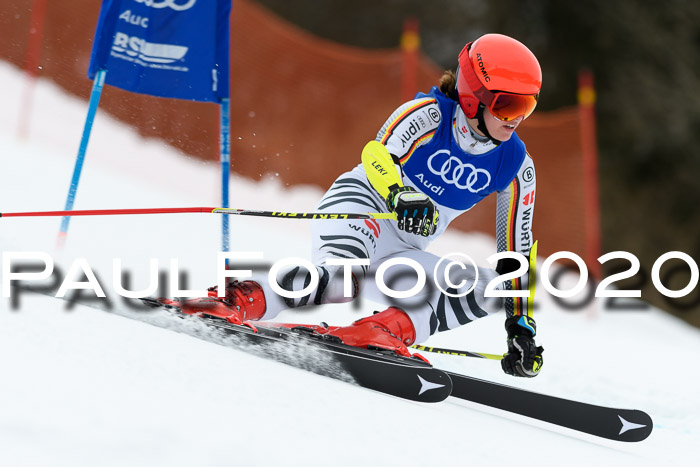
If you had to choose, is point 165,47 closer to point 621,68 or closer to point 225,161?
point 225,161

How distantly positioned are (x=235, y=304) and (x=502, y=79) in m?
1.34

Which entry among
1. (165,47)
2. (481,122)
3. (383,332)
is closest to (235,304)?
(383,332)

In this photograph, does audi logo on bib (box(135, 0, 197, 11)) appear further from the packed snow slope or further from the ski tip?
the ski tip

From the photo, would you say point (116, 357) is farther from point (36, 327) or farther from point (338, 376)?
A: point (338, 376)

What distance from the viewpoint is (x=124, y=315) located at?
2.94m

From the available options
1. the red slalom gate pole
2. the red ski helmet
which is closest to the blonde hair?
the red ski helmet

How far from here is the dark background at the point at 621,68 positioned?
563 inches

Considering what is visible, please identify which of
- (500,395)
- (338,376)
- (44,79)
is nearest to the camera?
(338,376)

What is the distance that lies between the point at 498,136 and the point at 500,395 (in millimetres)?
1035

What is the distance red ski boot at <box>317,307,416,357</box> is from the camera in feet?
10.5

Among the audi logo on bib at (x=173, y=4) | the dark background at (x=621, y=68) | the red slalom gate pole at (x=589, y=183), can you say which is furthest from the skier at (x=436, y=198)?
the dark background at (x=621, y=68)

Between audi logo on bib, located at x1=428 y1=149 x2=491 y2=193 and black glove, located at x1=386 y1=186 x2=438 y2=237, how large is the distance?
46 centimetres

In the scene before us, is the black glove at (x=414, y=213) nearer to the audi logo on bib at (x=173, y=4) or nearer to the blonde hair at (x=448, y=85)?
the blonde hair at (x=448, y=85)

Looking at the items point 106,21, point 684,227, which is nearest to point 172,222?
point 106,21
